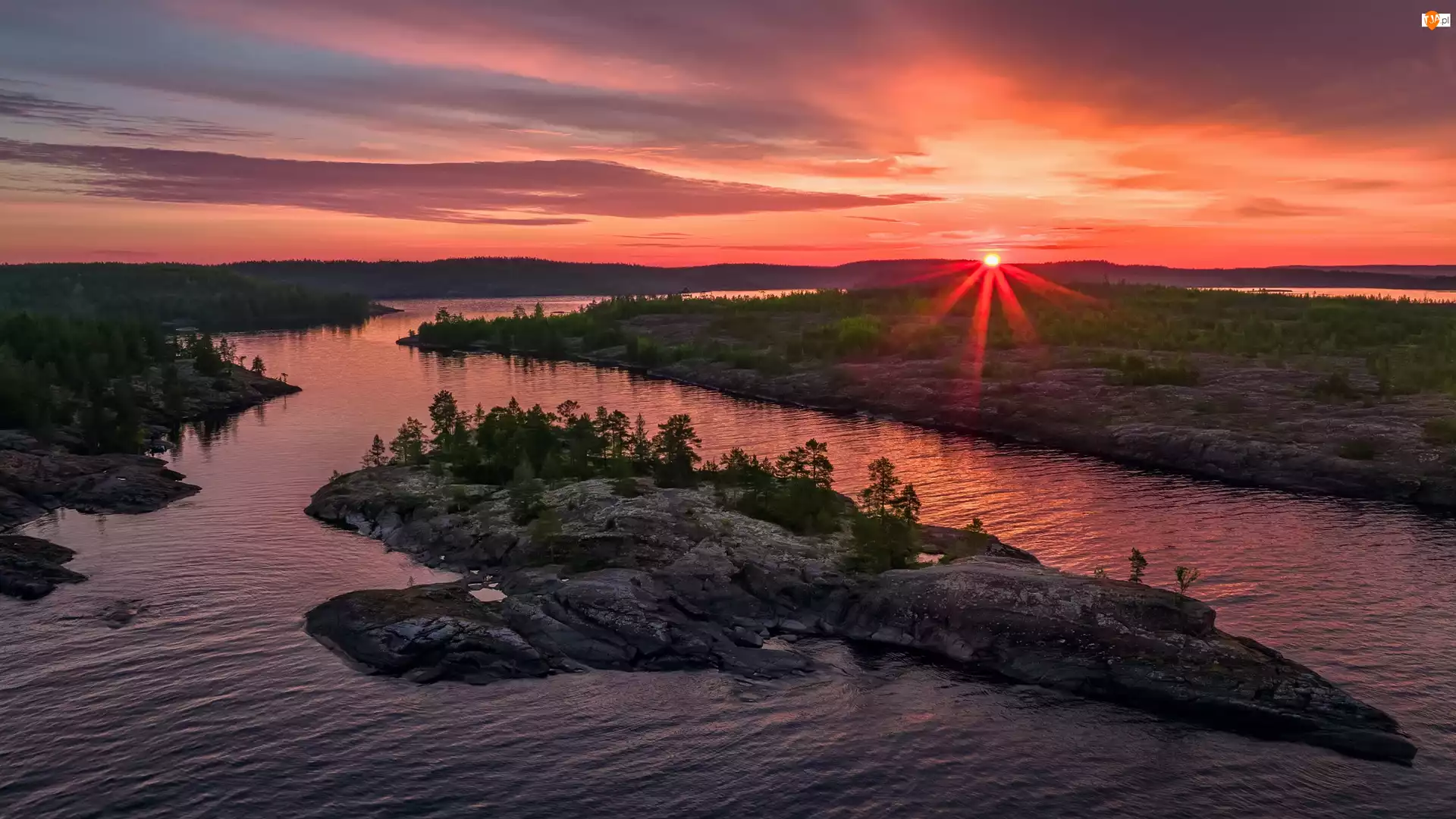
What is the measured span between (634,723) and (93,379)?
144 meters

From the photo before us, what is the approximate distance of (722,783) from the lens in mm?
45750

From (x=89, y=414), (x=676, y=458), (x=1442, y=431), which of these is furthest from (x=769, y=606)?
(x=89, y=414)

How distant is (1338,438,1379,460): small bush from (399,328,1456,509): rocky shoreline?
758 millimetres

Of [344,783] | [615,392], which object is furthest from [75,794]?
[615,392]

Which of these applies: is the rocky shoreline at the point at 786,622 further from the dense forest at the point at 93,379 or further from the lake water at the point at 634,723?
the dense forest at the point at 93,379

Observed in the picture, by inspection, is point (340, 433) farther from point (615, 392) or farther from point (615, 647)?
point (615, 647)

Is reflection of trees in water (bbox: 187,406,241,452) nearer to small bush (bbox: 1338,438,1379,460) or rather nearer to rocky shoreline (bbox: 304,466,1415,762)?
rocky shoreline (bbox: 304,466,1415,762)

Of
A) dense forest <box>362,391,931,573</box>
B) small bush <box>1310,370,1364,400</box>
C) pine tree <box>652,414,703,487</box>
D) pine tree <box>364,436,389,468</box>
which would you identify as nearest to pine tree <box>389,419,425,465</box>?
dense forest <box>362,391,931,573</box>

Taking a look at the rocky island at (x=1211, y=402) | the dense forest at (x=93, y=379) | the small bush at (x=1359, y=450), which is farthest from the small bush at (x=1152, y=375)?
the dense forest at (x=93, y=379)

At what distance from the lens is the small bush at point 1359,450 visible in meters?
110

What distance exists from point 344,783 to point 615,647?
17974mm

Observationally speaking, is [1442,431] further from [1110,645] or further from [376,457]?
[376,457]

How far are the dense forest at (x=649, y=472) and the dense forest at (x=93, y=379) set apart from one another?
1615 inches

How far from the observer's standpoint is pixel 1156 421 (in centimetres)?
13288
